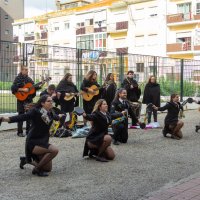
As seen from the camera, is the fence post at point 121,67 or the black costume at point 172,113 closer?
the black costume at point 172,113

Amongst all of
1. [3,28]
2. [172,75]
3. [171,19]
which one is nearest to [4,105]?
[172,75]

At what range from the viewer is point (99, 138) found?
825cm

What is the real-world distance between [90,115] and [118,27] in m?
45.8

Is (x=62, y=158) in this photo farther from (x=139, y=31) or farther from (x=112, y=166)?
(x=139, y=31)

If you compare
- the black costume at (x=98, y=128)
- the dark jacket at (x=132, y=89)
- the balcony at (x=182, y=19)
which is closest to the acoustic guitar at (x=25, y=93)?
the dark jacket at (x=132, y=89)

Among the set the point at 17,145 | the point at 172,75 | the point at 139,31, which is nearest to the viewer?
the point at 17,145

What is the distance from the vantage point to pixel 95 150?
27.6 feet

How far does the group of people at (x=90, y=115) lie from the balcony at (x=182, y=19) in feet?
113

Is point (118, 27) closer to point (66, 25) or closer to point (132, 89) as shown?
point (66, 25)

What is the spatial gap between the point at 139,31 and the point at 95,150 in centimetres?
4384

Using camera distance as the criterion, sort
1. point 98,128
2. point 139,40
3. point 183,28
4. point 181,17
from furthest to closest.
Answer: point 139,40, point 183,28, point 181,17, point 98,128

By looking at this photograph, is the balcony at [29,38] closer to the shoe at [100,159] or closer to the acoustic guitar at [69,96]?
the acoustic guitar at [69,96]

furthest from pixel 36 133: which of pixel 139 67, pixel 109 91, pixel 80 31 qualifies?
pixel 80 31

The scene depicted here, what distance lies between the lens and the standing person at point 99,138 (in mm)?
8234
